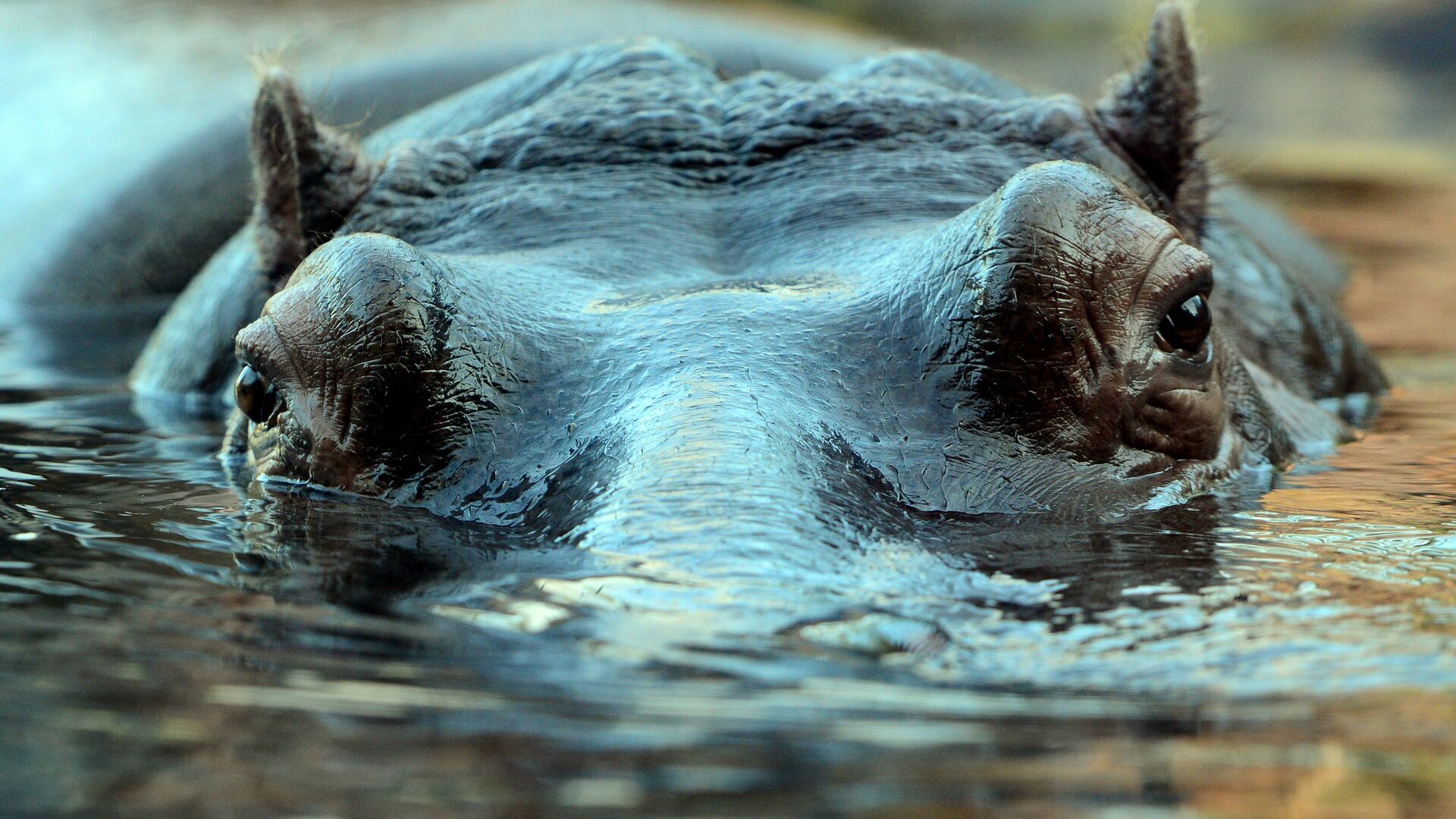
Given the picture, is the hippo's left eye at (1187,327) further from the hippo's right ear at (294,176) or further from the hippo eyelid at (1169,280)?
the hippo's right ear at (294,176)

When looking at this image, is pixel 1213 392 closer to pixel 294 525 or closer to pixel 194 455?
pixel 294 525

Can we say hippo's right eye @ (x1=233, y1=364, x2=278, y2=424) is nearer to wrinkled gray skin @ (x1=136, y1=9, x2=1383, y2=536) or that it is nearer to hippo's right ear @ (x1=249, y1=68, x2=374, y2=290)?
wrinkled gray skin @ (x1=136, y1=9, x2=1383, y2=536)

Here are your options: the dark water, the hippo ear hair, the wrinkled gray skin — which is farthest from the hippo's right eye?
the hippo ear hair

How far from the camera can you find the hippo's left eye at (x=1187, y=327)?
3.54 m

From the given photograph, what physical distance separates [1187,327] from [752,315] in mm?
866

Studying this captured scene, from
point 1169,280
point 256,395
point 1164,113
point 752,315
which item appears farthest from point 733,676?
point 1164,113

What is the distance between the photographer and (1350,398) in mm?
5730

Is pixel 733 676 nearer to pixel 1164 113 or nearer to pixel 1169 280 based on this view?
pixel 1169 280

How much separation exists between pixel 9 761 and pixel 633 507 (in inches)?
38.6

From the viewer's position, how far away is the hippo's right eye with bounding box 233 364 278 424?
3.69 meters

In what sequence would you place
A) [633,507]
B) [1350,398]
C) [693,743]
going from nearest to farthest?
[693,743]
[633,507]
[1350,398]

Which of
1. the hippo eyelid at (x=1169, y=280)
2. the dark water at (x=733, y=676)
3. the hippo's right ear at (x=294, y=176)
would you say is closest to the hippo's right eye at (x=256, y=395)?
the dark water at (x=733, y=676)

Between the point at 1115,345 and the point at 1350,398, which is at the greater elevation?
the point at 1115,345

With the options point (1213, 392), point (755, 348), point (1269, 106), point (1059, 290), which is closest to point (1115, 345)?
point (1059, 290)
